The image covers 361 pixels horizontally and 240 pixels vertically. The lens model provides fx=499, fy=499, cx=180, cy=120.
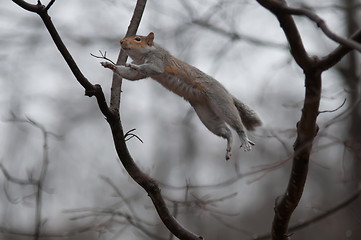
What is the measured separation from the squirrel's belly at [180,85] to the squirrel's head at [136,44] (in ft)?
0.57

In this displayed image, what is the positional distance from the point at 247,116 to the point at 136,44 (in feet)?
2.56

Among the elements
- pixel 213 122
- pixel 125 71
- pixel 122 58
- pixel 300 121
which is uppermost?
pixel 122 58

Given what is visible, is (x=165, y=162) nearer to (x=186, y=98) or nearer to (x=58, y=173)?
(x=58, y=173)

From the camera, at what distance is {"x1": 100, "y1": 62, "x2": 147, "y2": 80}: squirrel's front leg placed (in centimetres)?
225

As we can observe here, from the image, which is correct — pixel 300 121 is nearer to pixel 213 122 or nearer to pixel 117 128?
pixel 117 128

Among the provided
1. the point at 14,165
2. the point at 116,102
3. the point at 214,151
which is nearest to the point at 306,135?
the point at 116,102

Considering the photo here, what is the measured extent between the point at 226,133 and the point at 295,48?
1.14m

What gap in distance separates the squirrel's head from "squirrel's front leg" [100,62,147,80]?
14 centimetres

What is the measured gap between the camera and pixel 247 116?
2.90 metres

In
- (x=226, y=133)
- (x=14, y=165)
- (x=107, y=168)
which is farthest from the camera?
(x=107, y=168)

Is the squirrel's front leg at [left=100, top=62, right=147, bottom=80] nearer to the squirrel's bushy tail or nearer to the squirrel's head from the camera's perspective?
the squirrel's head

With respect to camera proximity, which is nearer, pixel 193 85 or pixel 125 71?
pixel 125 71

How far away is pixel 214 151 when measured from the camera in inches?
499

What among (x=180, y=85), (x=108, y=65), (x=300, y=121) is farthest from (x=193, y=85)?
(x=300, y=121)
